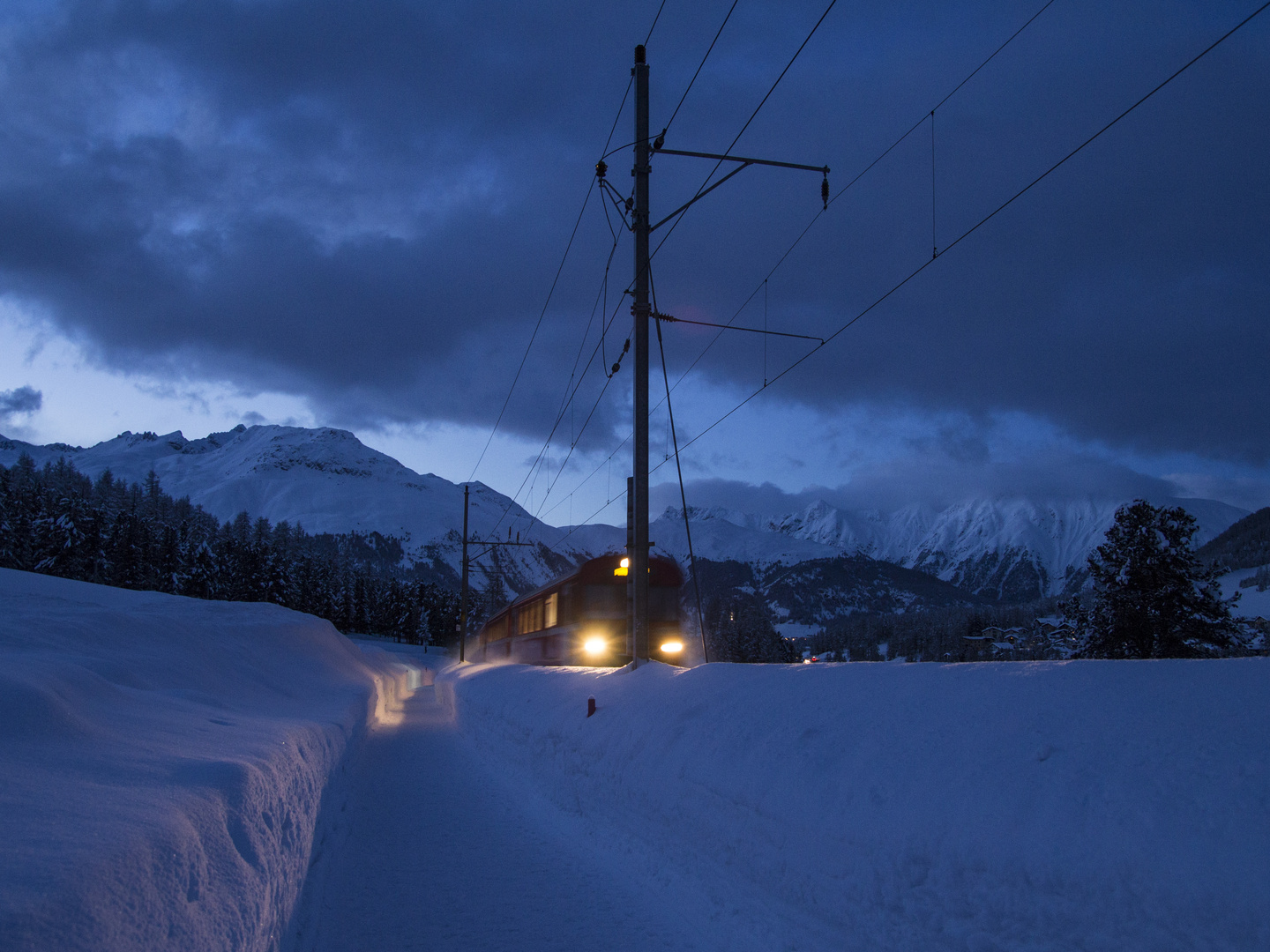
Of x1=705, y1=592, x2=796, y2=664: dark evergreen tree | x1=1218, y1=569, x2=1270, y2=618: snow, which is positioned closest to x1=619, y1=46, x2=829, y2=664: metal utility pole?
x1=705, y1=592, x2=796, y2=664: dark evergreen tree

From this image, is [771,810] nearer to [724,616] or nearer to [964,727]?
[964,727]

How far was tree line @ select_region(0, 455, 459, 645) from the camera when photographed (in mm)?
50531

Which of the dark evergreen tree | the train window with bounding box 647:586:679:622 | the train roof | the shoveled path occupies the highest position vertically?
the train roof

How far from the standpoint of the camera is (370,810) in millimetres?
9039

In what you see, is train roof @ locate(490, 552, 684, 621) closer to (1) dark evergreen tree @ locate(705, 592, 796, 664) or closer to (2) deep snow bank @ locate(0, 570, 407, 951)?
(2) deep snow bank @ locate(0, 570, 407, 951)

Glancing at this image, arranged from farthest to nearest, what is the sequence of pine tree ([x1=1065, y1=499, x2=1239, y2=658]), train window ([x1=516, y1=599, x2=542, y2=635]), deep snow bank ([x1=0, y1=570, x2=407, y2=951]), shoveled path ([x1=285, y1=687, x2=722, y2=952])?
1. pine tree ([x1=1065, y1=499, x2=1239, y2=658])
2. train window ([x1=516, y1=599, x2=542, y2=635])
3. shoveled path ([x1=285, y1=687, x2=722, y2=952])
4. deep snow bank ([x1=0, y1=570, x2=407, y2=951])

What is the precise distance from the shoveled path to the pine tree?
28571mm

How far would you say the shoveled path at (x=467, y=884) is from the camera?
509 cm

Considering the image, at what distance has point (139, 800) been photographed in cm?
352

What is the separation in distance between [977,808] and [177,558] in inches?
2695

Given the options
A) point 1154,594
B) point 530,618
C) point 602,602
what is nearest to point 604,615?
point 602,602

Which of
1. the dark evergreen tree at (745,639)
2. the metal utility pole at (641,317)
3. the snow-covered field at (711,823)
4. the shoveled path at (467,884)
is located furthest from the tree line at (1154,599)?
the dark evergreen tree at (745,639)

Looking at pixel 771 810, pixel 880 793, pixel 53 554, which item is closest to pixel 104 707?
pixel 771 810

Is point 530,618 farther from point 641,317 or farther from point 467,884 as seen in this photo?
point 467,884
